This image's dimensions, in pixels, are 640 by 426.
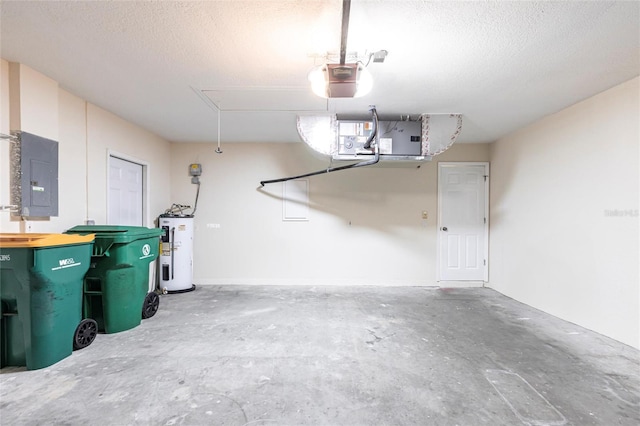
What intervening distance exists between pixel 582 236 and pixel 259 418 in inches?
142

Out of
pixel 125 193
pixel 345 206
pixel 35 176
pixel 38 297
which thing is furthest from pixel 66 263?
pixel 345 206

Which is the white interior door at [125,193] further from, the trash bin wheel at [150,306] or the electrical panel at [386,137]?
the electrical panel at [386,137]

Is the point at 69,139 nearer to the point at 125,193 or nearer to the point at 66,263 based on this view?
the point at 125,193

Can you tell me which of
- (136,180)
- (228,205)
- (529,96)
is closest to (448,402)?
(529,96)

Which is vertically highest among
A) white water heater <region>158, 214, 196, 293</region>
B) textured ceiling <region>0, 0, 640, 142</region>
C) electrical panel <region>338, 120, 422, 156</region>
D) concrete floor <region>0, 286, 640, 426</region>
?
textured ceiling <region>0, 0, 640, 142</region>

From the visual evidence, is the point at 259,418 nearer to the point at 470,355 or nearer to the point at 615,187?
the point at 470,355

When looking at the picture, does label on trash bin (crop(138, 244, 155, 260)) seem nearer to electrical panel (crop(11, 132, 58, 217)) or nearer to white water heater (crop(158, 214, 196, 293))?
electrical panel (crop(11, 132, 58, 217))

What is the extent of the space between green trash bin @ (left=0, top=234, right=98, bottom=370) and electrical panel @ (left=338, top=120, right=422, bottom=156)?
9.07ft

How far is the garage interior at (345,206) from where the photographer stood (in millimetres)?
1656

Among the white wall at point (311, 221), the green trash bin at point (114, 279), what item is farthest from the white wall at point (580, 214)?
the green trash bin at point (114, 279)

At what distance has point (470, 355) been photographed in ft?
7.36

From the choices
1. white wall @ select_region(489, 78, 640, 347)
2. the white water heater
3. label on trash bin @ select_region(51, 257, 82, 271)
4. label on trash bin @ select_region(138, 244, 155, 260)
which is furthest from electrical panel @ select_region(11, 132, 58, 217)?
white wall @ select_region(489, 78, 640, 347)

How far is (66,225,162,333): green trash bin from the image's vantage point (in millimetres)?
Result: 2506

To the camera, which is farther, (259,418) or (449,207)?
(449,207)
